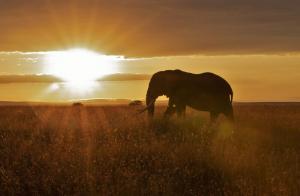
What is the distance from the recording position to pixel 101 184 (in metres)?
8.41

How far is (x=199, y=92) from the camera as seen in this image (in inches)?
905

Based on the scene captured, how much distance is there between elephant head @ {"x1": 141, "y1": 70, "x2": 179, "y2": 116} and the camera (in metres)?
23.3

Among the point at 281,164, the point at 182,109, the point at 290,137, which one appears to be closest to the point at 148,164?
the point at 281,164

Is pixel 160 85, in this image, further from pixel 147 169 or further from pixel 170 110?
pixel 147 169

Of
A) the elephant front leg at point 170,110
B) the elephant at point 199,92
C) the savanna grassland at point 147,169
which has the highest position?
the elephant at point 199,92

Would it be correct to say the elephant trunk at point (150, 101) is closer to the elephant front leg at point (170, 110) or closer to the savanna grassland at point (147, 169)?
the elephant front leg at point (170, 110)

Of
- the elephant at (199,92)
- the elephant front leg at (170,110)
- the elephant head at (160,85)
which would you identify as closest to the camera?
the elephant front leg at (170,110)

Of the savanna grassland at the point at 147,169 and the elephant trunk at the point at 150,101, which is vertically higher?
the elephant trunk at the point at 150,101

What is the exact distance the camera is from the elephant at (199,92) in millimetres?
22900

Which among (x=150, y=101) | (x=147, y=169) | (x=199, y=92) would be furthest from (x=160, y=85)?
(x=147, y=169)

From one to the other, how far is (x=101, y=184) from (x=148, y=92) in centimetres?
1608

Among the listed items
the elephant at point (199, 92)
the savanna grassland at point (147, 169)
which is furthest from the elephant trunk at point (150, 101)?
the savanna grassland at point (147, 169)

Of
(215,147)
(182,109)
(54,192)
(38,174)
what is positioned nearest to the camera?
(54,192)

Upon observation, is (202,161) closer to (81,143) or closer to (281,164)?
(281,164)
